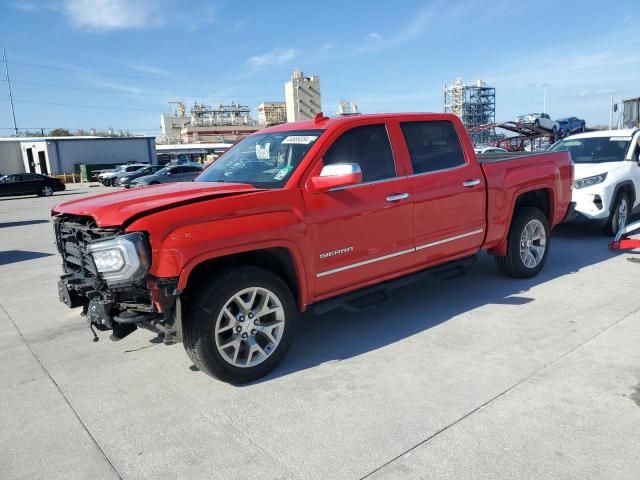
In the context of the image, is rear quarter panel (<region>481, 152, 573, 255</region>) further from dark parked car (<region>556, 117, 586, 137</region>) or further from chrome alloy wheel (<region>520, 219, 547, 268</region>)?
dark parked car (<region>556, 117, 586, 137</region>)

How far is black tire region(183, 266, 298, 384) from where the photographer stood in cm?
336

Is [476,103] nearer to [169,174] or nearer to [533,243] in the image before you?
[169,174]

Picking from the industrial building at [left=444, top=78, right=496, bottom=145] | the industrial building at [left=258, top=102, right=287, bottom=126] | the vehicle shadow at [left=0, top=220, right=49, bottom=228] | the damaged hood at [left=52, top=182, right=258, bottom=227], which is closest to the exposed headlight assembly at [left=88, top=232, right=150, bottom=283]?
the damaged hood at [left=52, top=182, right=258, bottom=227]

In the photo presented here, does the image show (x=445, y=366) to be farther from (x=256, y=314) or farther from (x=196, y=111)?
(x=196, y=111)

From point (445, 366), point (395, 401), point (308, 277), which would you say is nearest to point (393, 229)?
point (308, 277)

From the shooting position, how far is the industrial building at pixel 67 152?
46719mm

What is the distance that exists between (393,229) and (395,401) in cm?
154

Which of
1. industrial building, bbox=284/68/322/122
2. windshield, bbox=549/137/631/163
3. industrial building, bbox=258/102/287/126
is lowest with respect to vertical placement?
windshield, bbox=549/137/631/163

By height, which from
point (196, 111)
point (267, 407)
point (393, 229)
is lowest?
point (267, 407)

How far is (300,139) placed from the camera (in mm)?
4285

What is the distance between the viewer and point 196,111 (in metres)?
131

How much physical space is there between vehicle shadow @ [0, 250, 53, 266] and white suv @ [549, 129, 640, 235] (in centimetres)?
911

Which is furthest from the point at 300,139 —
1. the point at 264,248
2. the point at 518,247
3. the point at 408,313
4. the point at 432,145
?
the point at 518,247

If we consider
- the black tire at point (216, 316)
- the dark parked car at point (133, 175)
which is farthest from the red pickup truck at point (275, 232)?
the dark parked car at point (133, 175)
